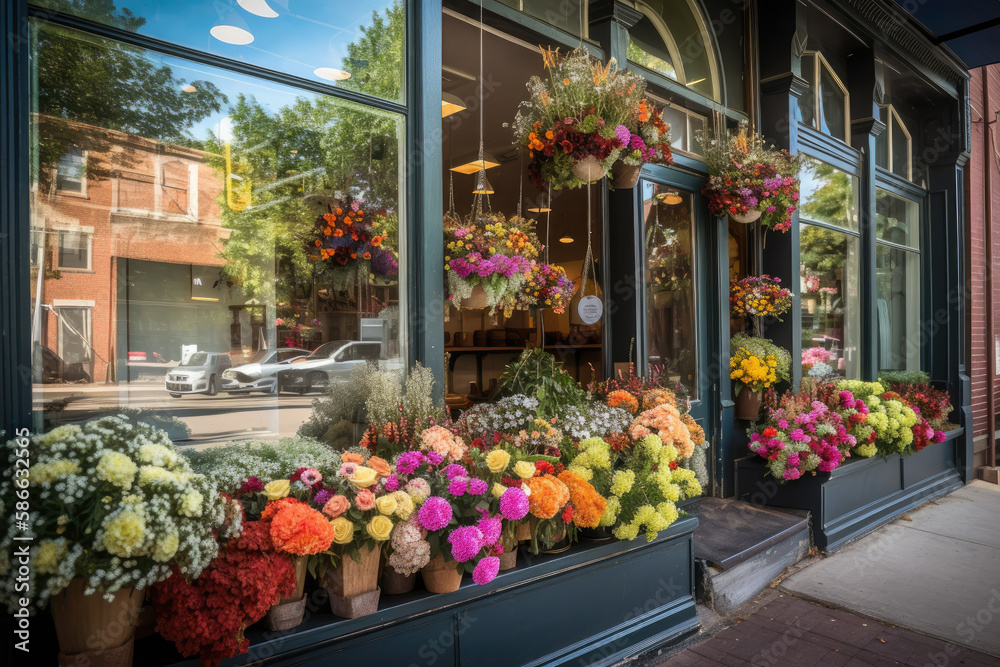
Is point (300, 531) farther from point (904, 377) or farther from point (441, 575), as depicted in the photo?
point (904, 377)

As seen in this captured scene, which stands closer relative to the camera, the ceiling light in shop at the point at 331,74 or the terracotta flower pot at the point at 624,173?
the ceiling light in shop at the point at 331,74

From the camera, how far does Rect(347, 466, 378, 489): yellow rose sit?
2492mm

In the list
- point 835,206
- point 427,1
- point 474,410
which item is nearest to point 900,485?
point 835,206

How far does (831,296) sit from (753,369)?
6.80 ft

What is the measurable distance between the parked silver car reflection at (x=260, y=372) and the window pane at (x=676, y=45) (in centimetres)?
373

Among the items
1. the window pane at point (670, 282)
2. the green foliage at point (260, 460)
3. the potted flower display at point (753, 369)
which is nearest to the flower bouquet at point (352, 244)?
the green foliage at point (260, 460)

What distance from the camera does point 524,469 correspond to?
286 centimetres

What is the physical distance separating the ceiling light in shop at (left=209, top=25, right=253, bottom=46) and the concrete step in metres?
4.03

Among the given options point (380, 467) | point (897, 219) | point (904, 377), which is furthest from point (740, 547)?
point (897, 219)

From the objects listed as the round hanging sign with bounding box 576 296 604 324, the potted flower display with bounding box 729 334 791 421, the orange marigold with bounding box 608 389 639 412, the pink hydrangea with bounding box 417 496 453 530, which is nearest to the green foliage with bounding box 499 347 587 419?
the orange marigold with bounding box 608 389 639 412

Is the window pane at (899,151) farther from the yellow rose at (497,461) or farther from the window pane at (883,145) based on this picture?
the yellow rose at (497,461)

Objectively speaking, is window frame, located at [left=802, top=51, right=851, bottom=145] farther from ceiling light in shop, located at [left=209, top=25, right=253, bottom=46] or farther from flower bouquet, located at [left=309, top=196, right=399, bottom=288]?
ceiling light in shop, located at [left=209, top=25, right=253, bottom=46]

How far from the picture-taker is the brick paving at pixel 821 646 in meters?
3.43

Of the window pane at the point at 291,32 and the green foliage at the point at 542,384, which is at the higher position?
the window pane at the point at 291,32
